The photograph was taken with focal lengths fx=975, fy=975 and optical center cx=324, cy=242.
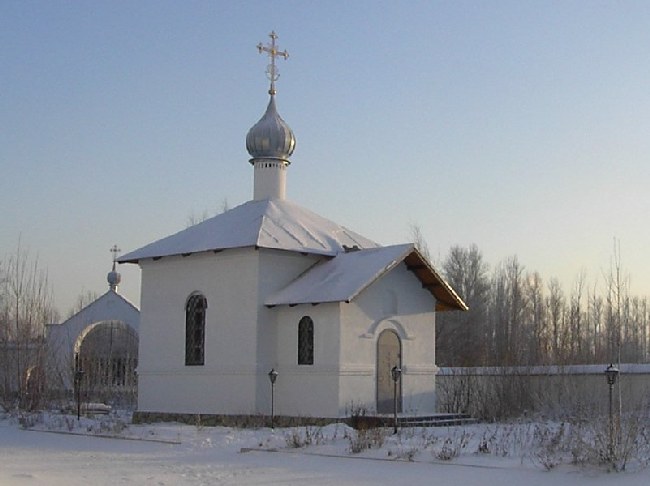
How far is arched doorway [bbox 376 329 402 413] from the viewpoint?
21500 millimetres

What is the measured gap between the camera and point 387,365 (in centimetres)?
2178

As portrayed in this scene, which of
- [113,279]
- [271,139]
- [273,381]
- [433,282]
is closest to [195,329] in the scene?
[273,381]

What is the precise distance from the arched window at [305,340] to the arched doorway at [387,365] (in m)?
1.51

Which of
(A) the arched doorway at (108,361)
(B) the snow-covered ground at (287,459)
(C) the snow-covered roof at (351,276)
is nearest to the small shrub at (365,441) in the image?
(B) the snow-covered ground at (287,459)

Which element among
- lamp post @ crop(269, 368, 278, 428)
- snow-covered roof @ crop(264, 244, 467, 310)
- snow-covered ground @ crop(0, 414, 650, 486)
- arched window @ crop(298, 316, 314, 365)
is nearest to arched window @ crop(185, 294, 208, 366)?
snow-covered roof @ crop(264, 244, 467, 310)

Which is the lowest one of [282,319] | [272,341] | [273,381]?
[273,381]

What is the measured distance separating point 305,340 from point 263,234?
2.59 meters

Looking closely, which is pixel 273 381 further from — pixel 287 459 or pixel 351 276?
pixel 287 459

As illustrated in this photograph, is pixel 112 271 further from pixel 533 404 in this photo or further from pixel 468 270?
pixel 533 404

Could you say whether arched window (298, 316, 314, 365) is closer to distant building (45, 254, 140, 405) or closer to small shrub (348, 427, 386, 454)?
small shrub (348, 427, 386, 454)

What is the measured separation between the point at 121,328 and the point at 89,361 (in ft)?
20.4

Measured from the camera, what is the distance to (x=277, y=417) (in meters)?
21.3

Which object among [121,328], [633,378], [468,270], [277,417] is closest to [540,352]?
[633,378]

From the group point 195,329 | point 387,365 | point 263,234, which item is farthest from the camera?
point 195,329
